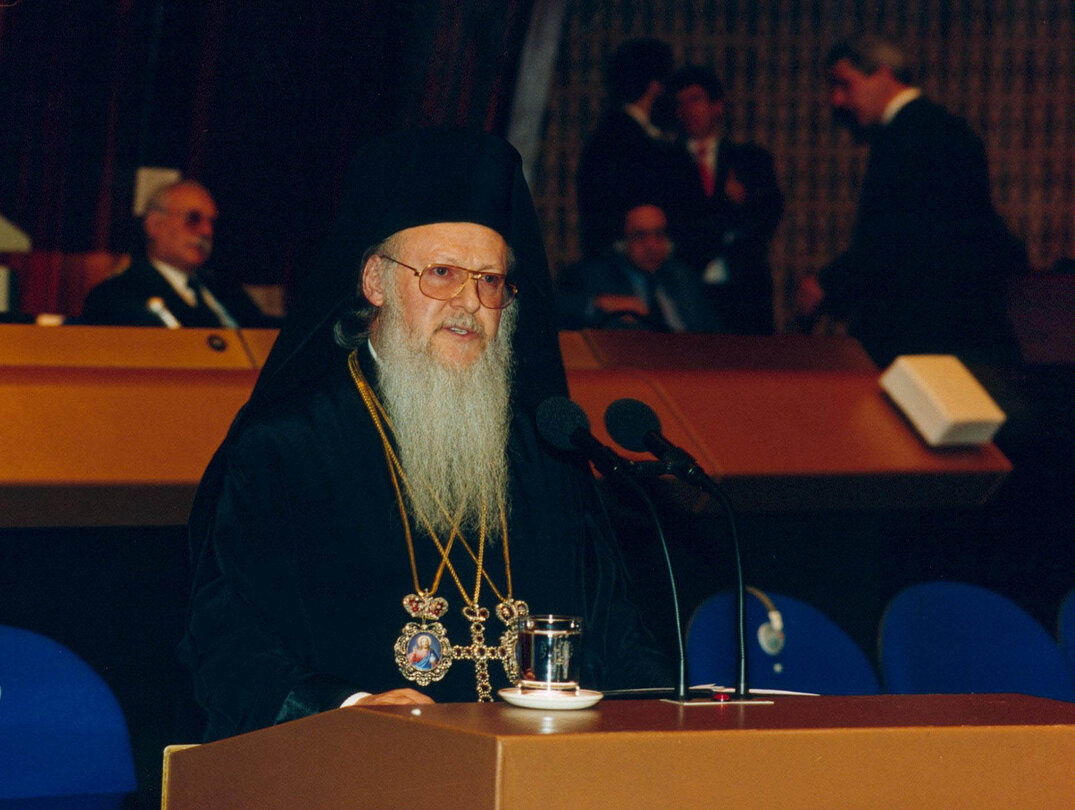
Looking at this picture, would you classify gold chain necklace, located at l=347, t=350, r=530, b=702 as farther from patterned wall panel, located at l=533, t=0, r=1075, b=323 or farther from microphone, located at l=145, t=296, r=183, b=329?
patterned wall panel, located at l=533, t=0, r=1075, b=323

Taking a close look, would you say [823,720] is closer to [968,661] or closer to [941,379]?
[968,661]

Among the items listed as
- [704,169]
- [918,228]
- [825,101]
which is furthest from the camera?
[825,101]

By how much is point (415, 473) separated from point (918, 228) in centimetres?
289

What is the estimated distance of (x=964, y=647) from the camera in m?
3.33

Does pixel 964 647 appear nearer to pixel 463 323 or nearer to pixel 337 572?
pixel 463 323

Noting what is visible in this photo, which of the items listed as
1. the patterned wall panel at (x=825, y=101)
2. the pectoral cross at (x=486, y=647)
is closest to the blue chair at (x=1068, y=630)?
the pectoral cross at (x=486, y=647)

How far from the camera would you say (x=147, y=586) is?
10.8 ft

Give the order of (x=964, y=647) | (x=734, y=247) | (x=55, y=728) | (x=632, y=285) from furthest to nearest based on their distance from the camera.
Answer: (x=734, y=247) < (x=632, y=285) < (x=964, y=647) < (x=55, y=728)

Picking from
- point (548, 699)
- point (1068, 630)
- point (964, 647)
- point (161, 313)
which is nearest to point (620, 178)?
point (161, 313)

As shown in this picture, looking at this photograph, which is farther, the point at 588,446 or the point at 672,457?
the point at 588,446

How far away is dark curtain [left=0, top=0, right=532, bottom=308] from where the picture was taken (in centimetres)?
638

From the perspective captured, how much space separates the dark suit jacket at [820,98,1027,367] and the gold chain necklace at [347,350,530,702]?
2.51 meters

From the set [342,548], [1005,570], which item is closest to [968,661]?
[1005,570]

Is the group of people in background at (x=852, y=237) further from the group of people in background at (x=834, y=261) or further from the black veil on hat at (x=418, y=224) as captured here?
the black veil on hat at (x=418, y=224)
